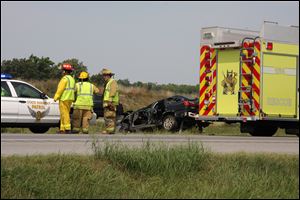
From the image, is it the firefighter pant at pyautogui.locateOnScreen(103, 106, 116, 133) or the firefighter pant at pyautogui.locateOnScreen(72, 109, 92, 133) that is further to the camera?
the firefighter pant at pyautogui.locateOnScreen(103, 106, 116, 133)

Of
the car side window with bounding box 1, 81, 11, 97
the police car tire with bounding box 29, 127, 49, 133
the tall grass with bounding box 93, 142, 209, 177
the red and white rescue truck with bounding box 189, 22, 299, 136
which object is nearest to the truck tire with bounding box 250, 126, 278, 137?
the red and white rescue truck with bounding box 189, 22, 299, 136

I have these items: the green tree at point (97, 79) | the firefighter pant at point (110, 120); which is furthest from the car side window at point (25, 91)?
the green tree at point (97, 79)

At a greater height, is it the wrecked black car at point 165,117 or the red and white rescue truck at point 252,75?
the red and white rescue truck at point 252,75

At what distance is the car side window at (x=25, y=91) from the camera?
16609 mm

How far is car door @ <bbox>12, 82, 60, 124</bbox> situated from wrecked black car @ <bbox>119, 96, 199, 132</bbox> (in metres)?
4.48

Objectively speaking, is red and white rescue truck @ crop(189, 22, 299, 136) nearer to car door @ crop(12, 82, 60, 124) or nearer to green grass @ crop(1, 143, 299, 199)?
car door @ crop(12, 82, 60, 124)

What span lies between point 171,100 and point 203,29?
3776 mm

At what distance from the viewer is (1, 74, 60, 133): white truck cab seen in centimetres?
1611

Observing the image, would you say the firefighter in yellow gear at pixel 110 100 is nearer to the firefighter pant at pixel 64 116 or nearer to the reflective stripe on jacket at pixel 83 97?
the reflective stripe on jacket at pixel 83 97

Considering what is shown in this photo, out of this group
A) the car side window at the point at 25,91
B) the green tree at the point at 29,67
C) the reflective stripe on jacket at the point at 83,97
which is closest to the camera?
the reflective stripe on jacket at the point at 83,97

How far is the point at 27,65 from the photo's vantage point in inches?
1825

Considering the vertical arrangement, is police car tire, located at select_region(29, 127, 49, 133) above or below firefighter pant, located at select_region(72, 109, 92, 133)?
below

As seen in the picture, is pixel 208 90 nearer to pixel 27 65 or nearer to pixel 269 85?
pixel 269 85

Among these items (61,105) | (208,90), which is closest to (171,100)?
(208,90)
